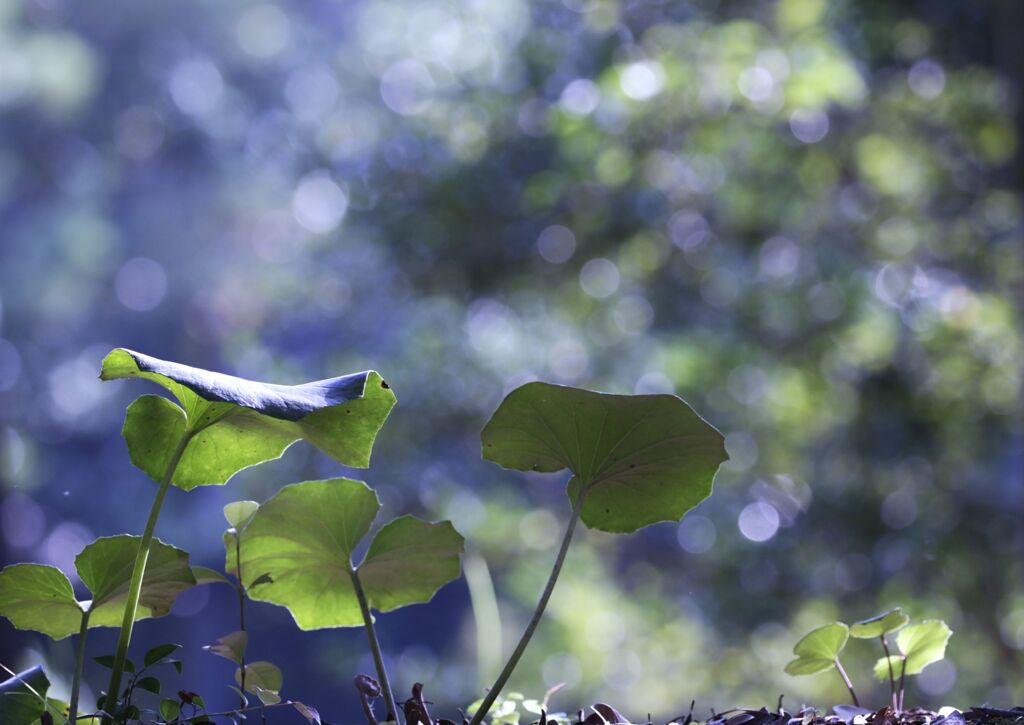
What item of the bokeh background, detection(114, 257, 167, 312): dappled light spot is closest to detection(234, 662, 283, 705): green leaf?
the bokeh background

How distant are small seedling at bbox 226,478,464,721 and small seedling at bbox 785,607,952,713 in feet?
0.44

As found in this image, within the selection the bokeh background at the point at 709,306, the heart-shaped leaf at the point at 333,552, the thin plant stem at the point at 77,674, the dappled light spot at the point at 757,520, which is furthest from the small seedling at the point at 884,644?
the dappled light spot at the point at 757,520

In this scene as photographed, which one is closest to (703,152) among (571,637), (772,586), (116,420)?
(772,586)

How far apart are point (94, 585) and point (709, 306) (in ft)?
7.07

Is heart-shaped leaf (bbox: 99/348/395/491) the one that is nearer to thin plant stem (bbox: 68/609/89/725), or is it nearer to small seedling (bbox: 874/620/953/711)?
thin plant stem (bbox: 68/609/89/725)

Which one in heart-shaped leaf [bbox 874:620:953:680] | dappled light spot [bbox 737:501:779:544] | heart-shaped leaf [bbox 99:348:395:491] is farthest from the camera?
dappled light spot [bbox 737:501:779:544]

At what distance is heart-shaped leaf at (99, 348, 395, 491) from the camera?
24 cm

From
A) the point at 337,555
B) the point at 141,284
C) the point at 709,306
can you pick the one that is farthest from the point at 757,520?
the point at 141,284

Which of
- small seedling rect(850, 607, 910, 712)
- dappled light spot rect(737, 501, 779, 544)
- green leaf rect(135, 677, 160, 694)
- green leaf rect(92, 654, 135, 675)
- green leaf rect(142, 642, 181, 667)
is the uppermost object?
dappled light spot rect(737, 501, 779, 544)

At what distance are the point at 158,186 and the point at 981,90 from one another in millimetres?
3904

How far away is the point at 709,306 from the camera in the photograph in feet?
7.72

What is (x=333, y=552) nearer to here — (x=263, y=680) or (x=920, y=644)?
(x=263, y=680)

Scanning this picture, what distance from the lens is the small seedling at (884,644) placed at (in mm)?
334

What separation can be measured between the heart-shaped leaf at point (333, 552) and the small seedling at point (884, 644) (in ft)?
0.44
